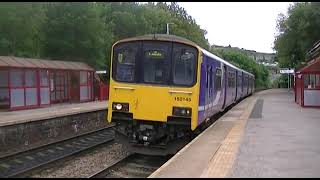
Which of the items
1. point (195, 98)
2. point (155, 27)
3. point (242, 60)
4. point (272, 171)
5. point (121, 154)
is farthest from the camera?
point (242, 60)

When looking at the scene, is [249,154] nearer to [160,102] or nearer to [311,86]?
[160,102]

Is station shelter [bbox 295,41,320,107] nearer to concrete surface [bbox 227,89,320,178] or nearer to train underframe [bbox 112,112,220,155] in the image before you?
concrete surface [bbox 227,89,320,178]

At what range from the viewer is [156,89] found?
1361 cm

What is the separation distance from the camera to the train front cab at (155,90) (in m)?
13.5

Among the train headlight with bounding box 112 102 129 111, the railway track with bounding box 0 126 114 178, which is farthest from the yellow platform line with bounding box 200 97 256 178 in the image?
the railway track with bounding box 0 126 114 178

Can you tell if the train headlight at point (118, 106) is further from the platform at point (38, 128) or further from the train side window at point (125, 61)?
the platform at point (38, 128)

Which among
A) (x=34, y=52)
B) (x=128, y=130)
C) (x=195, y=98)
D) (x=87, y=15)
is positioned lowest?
(x=128, y=130)

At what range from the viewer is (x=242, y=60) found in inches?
3962

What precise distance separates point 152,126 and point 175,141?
3.08 ft

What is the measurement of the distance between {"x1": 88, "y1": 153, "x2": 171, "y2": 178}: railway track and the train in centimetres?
59

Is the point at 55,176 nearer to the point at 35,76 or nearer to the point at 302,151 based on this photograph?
the point at 302,151

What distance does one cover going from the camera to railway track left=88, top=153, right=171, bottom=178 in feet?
41.2

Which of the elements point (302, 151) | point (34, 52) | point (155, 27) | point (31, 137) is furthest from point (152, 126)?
point (155, 27)

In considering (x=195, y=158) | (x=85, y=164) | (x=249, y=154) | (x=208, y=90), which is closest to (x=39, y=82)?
(x=85, y=164)
